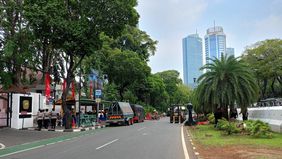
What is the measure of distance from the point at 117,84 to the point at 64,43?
39.3 meters

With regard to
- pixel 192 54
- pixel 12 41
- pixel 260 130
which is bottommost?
pixel 260 130

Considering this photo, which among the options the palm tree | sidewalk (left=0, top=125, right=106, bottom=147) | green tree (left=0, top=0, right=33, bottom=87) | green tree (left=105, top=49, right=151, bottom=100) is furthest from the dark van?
the palm tree

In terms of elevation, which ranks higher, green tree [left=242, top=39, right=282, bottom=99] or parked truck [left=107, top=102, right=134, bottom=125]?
green tree [left=242, top=39, right=282, bottom=99]

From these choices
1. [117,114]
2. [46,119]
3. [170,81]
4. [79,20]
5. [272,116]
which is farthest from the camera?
[170,81]

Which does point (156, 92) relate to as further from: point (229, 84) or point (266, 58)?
point (229, 84)

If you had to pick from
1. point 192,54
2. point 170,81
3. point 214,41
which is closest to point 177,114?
point 214,41

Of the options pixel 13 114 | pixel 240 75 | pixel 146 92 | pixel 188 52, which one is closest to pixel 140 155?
pixel 240 75

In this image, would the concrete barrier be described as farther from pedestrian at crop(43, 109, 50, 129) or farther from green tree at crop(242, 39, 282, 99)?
green tree at crop(242, 39, 282, 99)

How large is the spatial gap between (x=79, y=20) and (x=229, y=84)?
12.4 metres

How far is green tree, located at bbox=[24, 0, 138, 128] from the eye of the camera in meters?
29.2

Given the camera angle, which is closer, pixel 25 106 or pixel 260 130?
pixel 260 130

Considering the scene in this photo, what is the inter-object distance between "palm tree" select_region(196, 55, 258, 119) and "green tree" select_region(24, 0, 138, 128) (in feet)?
26.5

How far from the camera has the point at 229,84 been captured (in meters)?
29.1

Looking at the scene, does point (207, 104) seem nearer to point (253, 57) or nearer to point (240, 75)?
point (240, 75)
